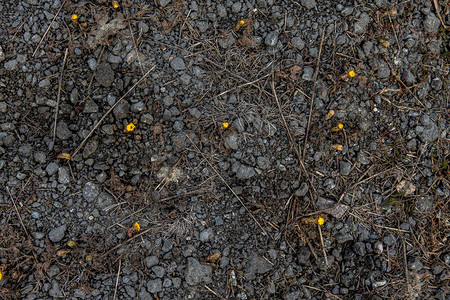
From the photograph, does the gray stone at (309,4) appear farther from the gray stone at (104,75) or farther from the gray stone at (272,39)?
the gray stone at (104,75)

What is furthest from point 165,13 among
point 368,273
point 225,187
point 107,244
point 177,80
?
point 368,273

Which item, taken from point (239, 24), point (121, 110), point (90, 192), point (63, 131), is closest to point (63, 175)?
point (90, 192)

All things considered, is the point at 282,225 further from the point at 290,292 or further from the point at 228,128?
the point at 228,128

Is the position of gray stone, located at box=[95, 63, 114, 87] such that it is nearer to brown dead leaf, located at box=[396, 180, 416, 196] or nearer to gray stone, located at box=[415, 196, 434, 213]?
brown dead leaf, located at box=[396, 180, 416, 196]

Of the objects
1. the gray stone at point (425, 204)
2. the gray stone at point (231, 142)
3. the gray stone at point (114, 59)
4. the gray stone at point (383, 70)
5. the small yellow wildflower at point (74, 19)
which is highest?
the small yellow wildflower at point (74, 19)

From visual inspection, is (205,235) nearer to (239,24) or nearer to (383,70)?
(239,24)

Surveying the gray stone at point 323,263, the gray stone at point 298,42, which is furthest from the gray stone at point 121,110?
the gray stone at point 323,263
